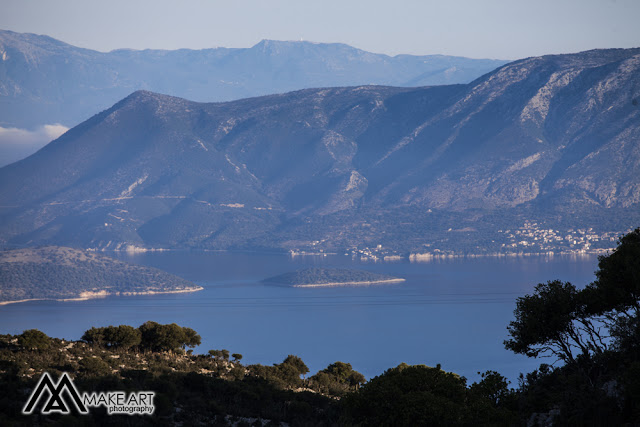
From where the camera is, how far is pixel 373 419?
1945 centimetres

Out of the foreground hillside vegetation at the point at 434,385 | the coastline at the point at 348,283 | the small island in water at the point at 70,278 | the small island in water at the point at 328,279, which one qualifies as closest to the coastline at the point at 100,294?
the small island in water at the point at 70,278

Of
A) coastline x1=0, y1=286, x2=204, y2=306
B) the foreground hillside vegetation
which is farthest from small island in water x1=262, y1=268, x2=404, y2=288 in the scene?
the foreground hillside vegetation

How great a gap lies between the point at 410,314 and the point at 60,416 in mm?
123195

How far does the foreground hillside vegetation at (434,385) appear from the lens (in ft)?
61.7

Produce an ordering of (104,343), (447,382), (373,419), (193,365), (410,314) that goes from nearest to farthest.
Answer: (373,419)
(447,382)
(193,365)
(104,343)
(410,314)

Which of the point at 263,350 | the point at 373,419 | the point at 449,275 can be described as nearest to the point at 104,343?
the point at 373,419

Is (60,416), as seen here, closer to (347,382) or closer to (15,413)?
(15,413)

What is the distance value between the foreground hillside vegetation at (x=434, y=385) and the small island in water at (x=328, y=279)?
15328cm

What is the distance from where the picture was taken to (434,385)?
68.4 ft

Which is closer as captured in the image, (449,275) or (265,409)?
(265,409)

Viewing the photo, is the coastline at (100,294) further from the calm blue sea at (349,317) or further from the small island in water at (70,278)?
the calm blue sea at (349,317)

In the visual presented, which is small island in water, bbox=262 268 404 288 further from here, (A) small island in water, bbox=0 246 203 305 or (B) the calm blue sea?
(A) small island in water, bbox=0 246 203 305

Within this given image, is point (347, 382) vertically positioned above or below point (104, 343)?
below

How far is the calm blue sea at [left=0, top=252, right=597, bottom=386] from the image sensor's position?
331 feet
